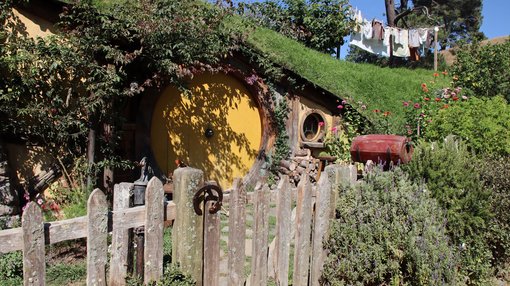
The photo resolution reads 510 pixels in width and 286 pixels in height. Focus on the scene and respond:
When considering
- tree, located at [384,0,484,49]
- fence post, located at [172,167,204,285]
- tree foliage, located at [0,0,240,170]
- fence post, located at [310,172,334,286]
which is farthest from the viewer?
tree, located at [384,0,484,49]

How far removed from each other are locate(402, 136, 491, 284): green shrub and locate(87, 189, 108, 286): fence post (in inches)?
114

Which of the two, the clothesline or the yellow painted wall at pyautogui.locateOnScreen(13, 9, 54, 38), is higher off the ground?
the clothesline

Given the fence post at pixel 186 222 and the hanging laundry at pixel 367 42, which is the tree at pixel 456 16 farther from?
the fence post at pixel 186 222

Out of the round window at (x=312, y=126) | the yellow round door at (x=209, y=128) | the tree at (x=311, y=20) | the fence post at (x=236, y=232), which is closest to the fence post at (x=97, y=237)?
the fence post at (x=236, y=232)

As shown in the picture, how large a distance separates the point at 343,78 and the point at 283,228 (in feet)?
22.7

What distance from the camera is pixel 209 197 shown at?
230 centimetres

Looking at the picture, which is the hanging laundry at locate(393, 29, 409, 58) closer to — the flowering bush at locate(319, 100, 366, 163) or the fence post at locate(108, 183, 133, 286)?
the flowering bush at locate(319, 100, 366, 163)

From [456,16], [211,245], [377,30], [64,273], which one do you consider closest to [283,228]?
[211,245]

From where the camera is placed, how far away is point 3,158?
557 centimetres

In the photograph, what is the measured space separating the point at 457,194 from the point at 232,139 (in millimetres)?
4841

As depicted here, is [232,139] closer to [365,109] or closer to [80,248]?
[365,109]

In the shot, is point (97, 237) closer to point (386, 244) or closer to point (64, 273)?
point (386, 244)

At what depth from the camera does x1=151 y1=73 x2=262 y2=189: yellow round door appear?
7441 mm

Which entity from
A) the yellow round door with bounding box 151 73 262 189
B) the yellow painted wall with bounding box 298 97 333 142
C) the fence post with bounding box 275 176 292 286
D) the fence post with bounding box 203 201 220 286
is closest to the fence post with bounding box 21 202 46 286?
the fence post with bounding box 203 201 220 286
